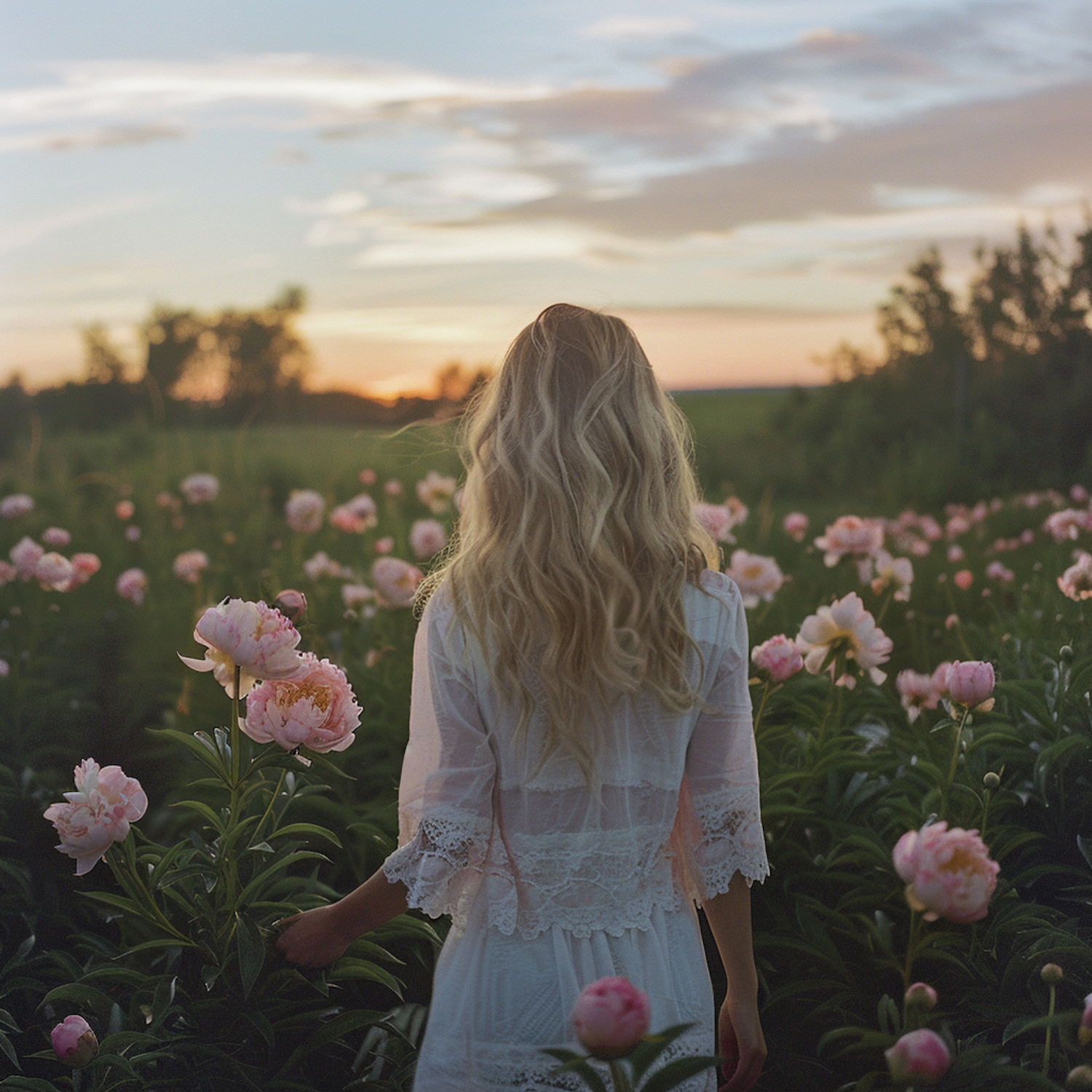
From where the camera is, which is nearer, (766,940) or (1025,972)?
(1025,972)

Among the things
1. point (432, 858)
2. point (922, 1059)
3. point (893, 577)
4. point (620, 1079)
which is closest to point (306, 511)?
point (893, 577)

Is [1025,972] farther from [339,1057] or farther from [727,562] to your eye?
[727,562]

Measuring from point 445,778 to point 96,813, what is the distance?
55 centimetres

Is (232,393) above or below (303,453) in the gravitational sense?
above

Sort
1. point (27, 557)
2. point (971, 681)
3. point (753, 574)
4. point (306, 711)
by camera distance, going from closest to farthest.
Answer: point (306, 711) < point (971, 681) < point (753, 574) < point (27, 557)

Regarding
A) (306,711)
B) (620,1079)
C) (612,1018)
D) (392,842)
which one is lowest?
(392,842)

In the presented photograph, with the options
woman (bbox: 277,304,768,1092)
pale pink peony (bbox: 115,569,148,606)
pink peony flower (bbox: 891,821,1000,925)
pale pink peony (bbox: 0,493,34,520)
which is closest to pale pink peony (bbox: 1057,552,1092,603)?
woman (bbox: 277,304,768,1092)

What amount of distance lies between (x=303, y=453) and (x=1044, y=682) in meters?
8.84

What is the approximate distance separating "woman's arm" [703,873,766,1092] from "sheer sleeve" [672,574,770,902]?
0.03 meters

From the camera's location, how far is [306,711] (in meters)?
1.64

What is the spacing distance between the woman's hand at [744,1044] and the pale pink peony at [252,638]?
2.85 ft

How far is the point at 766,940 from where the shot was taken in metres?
2.14

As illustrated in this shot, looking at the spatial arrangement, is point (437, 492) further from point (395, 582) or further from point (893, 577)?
point (893, 577)

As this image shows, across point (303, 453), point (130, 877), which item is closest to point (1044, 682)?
point (130, 877)
